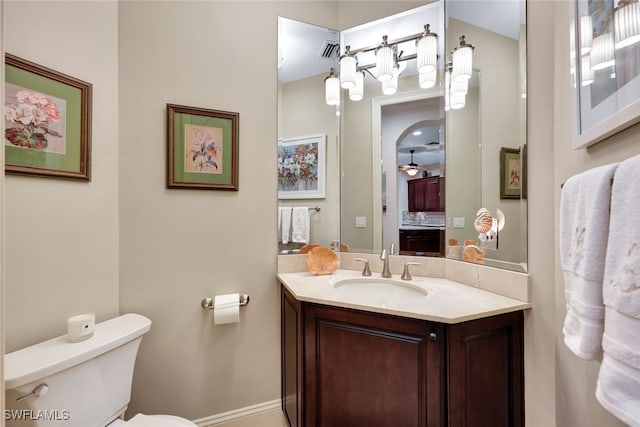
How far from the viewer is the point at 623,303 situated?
0.48 metres

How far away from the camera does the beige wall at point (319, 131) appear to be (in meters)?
1.78

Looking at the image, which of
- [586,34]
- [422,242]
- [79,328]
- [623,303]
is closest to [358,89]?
[422,242]

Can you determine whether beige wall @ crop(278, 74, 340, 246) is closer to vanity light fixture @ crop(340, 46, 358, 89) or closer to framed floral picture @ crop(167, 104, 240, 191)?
vanity light fixture @ crop(340, 46, 358, 89)

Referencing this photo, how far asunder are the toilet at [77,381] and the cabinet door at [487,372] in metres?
1.10

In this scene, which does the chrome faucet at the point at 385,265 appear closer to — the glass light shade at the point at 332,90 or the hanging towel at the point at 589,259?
the hanging towel at the point at 589,259

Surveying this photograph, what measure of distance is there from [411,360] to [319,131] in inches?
56.3

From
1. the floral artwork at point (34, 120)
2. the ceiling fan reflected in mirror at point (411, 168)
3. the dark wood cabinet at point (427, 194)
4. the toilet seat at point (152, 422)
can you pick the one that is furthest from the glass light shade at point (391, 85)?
the toilet seat at point (152, 422)

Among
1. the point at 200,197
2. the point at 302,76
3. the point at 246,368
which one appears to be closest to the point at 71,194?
the point at 200,197

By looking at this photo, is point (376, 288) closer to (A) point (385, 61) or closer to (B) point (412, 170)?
(B) point (412, 170)

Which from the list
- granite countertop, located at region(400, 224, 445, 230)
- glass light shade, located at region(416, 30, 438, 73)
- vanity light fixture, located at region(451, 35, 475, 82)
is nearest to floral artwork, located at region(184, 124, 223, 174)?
granite countertop, located at region(400, 224, 445, 230)

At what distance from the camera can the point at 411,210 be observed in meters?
1.70

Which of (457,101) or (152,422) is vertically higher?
(457,101)

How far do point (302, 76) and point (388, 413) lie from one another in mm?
1895

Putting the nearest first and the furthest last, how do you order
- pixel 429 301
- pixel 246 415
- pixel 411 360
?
pixel 411 360
pixel 429 301
pixel 246 415
